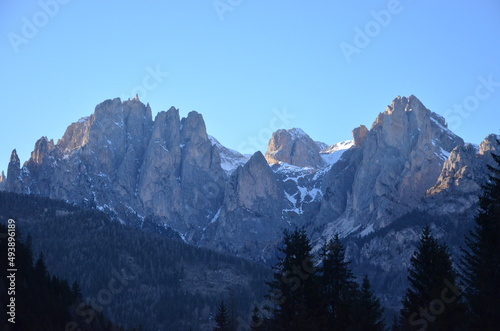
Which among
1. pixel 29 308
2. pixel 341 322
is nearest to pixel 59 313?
pixel 29 308

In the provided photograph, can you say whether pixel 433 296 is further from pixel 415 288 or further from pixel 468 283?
pixel 415 288

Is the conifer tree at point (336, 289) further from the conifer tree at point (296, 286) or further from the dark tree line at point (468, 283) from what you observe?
the dark tree line at point (468, 283)

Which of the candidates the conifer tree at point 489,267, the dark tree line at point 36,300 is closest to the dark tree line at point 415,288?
the conifer tree at point 489,267

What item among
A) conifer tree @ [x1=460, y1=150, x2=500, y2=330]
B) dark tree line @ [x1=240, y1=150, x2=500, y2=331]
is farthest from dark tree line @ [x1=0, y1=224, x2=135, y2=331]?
conifer tree @ [x1=460, y1=150, x2=500, y2=330]

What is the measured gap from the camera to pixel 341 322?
6122cm

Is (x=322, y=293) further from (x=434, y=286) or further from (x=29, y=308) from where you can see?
(x=29, y=308)

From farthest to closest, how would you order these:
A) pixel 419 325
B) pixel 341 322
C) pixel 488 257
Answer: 1. pixel 341 322
2. pixel 419 325
3. pixel 488 257

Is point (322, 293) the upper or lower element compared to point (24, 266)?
lower

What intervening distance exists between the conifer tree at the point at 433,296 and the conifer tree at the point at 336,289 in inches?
192

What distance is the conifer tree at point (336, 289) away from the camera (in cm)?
6150

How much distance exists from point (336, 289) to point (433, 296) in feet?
29.4

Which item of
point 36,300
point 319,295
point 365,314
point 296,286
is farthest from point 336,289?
point 36,300

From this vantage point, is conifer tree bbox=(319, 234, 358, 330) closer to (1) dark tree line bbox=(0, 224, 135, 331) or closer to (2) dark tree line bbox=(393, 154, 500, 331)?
(2) dark tree line bbox=(393, 154, 500, 331)

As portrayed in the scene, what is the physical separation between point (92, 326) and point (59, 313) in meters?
10.6
